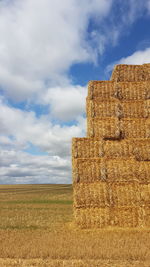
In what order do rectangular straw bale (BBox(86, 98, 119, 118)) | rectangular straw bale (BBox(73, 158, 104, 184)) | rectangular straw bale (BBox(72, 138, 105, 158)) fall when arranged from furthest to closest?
rectangular straw bale (BBox(86, 98, 119, 118))
rectangular straw bale (BBox(72, 138, 105, 158))
rectangular straw bale (BBox(73, 158, 104, 184))

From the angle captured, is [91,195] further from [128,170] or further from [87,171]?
[128,170]

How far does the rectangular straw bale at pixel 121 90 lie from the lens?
15.3 metres

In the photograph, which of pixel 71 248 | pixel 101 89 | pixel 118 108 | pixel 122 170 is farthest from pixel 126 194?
pixel 101 89

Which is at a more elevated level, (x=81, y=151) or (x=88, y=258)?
(x=81, y=151)

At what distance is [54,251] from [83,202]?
5.15 m

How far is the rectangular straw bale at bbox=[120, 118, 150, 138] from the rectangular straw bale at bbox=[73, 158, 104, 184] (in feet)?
6.44

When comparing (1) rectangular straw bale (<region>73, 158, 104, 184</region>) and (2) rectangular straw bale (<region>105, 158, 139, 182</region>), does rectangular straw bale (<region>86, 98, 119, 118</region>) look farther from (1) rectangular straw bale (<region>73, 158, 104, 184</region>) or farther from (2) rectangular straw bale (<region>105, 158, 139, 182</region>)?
(2) rectangular straw bale (<region>105, 158, 139, 182</region>)

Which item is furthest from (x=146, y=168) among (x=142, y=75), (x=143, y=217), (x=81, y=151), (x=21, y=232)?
(x=21, y=232)

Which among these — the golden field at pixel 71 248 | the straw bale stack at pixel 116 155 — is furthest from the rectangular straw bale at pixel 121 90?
the golden field at pixel 71 248

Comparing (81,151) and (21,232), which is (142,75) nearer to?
(81,151)

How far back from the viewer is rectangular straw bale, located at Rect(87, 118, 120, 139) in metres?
14.5

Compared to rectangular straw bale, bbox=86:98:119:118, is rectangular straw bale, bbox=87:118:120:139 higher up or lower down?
lower down

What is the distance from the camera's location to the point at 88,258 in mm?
7883

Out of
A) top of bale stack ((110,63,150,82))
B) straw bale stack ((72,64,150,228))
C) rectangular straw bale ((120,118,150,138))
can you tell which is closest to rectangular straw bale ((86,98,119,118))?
straw bale stack ((72,64,150,228))
